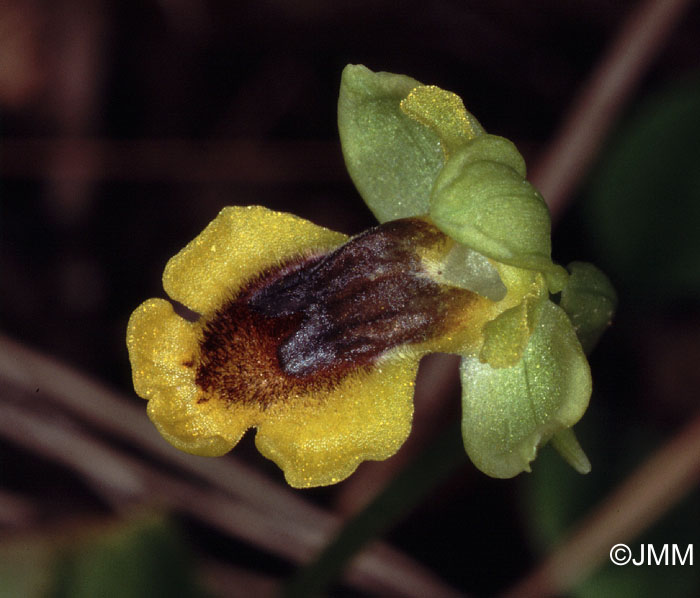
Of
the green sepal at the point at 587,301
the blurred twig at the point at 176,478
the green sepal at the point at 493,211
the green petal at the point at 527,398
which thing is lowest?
the blurred twig at the point at 176,478

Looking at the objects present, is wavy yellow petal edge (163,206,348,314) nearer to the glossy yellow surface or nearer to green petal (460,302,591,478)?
the glossy yellow surface

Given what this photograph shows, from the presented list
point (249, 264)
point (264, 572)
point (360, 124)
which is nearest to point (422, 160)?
point (360, 124)

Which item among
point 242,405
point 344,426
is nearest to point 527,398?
point 344,426

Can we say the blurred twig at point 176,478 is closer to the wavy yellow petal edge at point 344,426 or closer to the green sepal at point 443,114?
the wavy yellow petal edge at point 344,426

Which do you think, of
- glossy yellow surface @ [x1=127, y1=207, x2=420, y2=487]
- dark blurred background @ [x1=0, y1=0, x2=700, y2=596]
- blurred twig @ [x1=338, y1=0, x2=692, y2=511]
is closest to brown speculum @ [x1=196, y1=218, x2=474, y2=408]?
glossy yellow surface @ [x1=127, y1=207, x2=420, y2=487]

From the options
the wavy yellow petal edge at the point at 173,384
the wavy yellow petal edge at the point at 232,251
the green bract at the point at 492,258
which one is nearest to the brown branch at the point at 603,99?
the green bract at the point at 492,258

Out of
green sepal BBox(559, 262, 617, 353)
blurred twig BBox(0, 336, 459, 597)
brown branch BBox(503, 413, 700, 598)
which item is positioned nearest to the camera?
green sepal BBox(559, 262, 617, 353)
